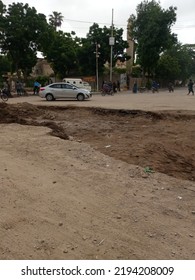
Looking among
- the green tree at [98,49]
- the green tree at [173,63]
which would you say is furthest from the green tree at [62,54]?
the green tree at [173,63]

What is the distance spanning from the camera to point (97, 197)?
4824mm

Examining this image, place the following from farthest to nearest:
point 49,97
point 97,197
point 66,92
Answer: point 49,97 < point 66,92 < point 97,197

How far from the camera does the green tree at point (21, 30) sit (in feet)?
107

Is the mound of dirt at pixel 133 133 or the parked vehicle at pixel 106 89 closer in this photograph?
the mound of dirt at pixel 133 133

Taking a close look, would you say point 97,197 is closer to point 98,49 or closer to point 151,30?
point 98,49

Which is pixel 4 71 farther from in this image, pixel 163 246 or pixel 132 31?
pixel 163 246

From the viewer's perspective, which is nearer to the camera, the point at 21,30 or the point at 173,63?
the point at 21,30

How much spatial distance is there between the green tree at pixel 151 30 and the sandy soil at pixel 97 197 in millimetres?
37561

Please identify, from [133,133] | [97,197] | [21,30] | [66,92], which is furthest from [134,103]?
[21,30]

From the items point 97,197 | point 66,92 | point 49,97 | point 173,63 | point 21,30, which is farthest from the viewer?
point 173,63

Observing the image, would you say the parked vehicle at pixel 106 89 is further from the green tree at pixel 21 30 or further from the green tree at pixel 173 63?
the green tree at pixel 173 63

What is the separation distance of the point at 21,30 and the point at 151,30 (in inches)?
749

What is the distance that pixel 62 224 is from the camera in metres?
3.95

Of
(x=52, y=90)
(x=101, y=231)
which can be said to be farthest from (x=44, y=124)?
(x=52, y=90)
